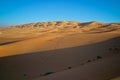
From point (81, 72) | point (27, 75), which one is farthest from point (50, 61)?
point (81, 72)

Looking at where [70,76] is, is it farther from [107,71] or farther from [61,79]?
[107,71]

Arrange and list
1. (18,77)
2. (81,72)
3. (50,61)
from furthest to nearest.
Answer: (50,61)
(18,77)
(81,72)

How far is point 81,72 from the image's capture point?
28.5 ft

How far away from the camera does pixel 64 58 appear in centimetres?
1681

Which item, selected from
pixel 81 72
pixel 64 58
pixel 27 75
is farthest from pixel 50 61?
pixel 81 72

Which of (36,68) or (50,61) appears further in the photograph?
(50,61)

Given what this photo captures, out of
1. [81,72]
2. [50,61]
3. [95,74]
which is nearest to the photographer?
[95,74]

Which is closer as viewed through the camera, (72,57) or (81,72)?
(81,72)

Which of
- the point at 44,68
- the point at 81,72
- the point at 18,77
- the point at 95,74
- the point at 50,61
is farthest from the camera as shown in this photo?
the point at 50,61

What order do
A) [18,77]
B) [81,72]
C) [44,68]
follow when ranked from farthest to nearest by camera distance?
[44,68] < [18,77] < [81,72]

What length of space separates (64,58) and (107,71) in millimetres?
8840

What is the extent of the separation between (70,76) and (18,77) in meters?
5.64

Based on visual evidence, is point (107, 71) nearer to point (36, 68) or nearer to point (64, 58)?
point (36, 68)

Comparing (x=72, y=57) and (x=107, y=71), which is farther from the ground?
(x=107, y=71)
